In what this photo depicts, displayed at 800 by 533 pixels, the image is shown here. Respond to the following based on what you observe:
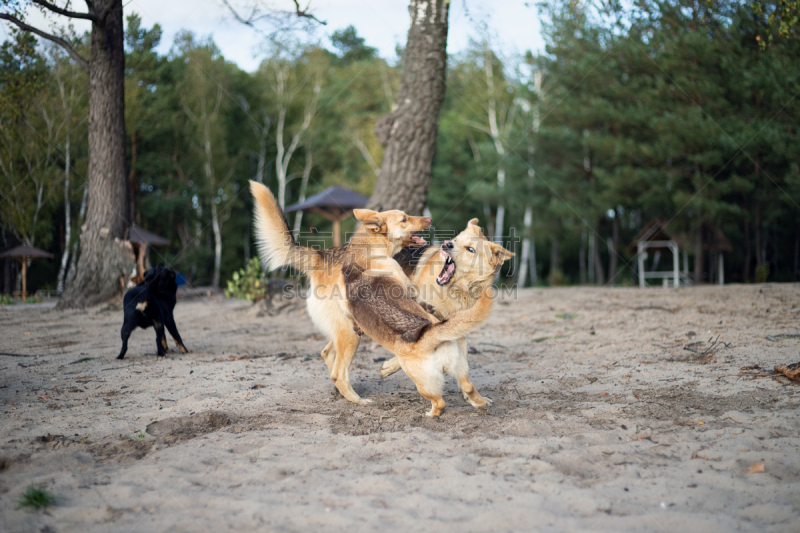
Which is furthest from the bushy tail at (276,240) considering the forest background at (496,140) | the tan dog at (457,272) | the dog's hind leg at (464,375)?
the forest background at (496,140)

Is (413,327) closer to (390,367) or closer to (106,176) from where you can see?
(390,367)

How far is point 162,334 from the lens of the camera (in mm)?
5727

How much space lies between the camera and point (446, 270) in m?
4.49

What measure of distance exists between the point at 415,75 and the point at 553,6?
1546 centimetres

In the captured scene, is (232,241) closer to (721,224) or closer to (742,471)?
(721,224)

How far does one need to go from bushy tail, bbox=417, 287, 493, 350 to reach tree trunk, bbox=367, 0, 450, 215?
4.95 metres

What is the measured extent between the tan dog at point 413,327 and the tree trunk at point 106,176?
7.88 m

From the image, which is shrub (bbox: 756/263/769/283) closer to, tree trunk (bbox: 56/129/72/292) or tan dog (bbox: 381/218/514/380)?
tan dog (bbox: 381/218/514/380)

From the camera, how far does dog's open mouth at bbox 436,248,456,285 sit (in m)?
4.45

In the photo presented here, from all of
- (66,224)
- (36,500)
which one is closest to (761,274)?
(36,500)

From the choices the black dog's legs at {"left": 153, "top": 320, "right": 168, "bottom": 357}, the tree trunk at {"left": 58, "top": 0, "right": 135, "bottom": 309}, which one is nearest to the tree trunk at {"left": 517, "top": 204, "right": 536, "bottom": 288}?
the tree trunk at {"left": 58, "top": 0, "right": 135, "bottom": 309}

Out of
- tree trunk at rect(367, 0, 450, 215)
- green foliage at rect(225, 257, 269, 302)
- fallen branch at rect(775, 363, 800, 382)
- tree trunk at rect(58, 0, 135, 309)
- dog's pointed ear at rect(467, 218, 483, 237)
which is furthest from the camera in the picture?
tree trunk at rect(58, 0, 135, 309)

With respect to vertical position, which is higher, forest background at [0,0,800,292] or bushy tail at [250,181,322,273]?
forest background at [0,0,800,292]

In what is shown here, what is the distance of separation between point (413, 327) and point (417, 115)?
560cm
